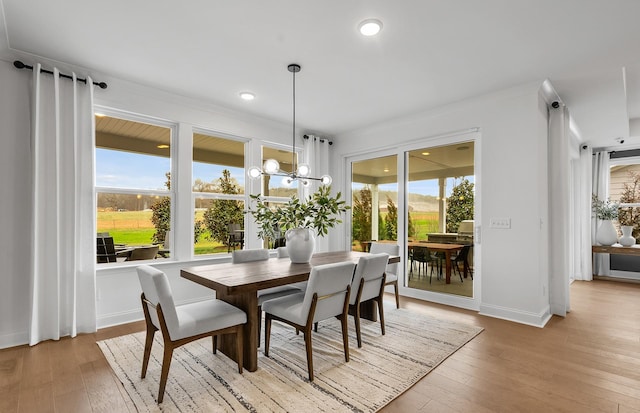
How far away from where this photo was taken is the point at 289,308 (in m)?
2.62

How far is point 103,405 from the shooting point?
2.08 m

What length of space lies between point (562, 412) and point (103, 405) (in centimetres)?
286

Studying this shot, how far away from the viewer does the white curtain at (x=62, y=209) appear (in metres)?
3.02

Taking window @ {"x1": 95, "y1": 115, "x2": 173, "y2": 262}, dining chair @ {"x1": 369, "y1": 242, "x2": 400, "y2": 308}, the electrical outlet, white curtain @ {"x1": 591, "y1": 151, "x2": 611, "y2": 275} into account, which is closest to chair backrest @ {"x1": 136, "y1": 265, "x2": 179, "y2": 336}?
window @ {"x1": 95, "y1": 115, "x2": 173, "y2": 262}

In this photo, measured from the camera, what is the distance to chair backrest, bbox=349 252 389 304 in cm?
291

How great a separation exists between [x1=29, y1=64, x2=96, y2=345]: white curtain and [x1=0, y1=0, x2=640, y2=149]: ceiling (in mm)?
427

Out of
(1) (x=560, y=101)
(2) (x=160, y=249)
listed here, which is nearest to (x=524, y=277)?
(1) (x=560, y=101)

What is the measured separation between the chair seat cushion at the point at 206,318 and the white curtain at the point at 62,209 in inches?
60.2

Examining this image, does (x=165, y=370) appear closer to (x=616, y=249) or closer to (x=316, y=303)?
(x=316, y=303)

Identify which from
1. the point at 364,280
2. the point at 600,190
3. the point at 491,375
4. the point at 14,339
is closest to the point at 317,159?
the point at 364,280

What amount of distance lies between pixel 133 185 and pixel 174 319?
2.29 m

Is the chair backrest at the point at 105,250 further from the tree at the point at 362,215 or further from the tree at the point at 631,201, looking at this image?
the tree at the point at 631,201

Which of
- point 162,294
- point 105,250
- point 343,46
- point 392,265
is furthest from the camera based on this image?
point 392,265

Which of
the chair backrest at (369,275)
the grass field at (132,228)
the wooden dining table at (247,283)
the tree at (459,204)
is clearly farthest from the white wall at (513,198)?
the grass field at (132,228)
